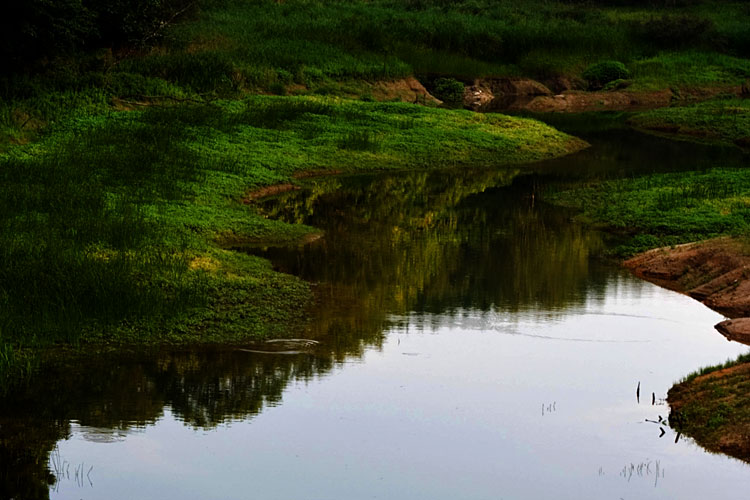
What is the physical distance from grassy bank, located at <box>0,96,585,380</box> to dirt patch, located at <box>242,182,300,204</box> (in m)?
0.15

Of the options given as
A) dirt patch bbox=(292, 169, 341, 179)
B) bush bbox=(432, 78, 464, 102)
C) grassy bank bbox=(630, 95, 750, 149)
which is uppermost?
bush bbox=(432, 78, 464, 102)

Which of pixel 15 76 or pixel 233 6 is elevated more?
pixel 233 6

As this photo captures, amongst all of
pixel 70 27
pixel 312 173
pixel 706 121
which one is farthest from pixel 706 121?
pixel 70 27

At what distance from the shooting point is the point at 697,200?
760 inches

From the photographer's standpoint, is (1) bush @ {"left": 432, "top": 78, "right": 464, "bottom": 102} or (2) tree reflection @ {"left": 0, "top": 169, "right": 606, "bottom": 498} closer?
(2) tree reflection @ {"left": 0, "top": 169, "right": 606, "bottom": 498}

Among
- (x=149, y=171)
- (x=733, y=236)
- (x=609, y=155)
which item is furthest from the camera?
(x=609, y=155)

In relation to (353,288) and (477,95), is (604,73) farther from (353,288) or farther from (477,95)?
(353,288)

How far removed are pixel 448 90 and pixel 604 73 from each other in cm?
789

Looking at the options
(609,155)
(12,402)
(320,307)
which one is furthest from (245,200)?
(609,155)

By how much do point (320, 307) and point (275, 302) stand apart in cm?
53

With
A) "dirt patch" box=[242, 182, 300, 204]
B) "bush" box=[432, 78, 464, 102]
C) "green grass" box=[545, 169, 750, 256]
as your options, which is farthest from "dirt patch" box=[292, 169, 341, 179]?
"bush" box=[432, 78, 464, 102]

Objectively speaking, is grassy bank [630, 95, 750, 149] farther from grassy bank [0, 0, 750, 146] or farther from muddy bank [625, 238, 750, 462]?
muddy bank [625, 238, 750, 462]

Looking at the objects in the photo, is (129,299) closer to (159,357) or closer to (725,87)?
(159,357)

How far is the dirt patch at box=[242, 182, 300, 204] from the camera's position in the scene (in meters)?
19.5
